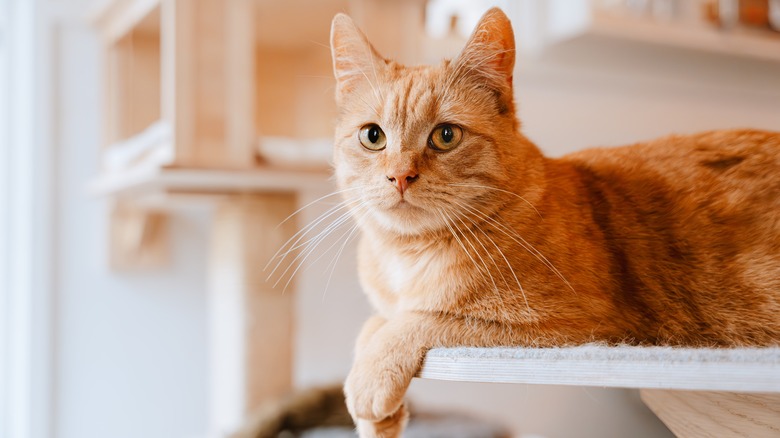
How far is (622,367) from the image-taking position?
0.64m

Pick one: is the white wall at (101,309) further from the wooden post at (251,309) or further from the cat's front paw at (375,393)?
the cat's front paw at (375,393)

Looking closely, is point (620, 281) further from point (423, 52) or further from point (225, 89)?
point (423, 52)

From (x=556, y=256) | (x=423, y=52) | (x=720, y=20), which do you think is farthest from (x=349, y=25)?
(x=720, y=20)

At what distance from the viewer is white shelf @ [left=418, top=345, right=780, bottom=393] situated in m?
0.59

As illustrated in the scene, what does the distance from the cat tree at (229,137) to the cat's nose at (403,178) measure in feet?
1.60

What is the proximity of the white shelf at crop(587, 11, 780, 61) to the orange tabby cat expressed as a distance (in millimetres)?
946

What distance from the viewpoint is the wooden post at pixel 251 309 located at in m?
1.65

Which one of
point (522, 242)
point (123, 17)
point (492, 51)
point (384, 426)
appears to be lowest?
point (384, 426)

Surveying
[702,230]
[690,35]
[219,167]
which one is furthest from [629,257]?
[690,35]

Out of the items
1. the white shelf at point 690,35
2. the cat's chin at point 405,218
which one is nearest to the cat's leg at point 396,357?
the cat's chin at point 405,218

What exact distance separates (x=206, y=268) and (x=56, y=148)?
52 centimetres

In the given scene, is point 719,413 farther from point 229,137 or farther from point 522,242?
point 229,137

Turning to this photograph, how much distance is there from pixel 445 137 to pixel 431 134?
0.02m

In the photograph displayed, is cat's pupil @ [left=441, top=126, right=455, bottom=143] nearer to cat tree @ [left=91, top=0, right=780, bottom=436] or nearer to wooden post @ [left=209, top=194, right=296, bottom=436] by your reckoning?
cat tree @ [left=91, top=0, right=780, bottom=436]
